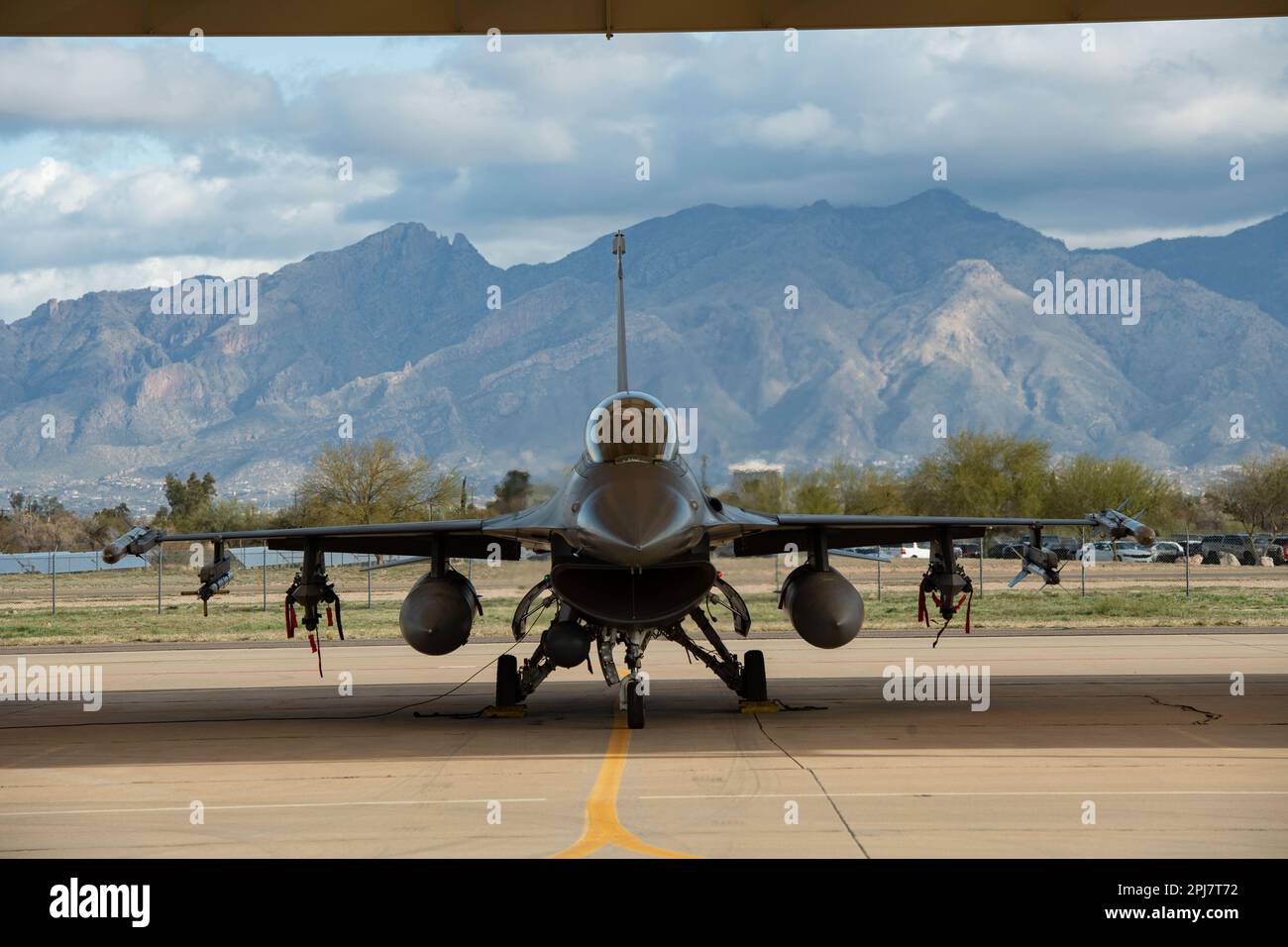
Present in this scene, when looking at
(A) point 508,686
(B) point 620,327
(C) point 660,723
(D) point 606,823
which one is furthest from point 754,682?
(D) point 606,823

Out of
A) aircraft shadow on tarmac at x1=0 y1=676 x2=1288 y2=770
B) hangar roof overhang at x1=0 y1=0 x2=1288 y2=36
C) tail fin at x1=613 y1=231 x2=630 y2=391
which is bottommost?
aircraft shadow on tarmac at x1=0 y1=676 x2=1288 y2=770

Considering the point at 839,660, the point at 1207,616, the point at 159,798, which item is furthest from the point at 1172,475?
the point at 159,798

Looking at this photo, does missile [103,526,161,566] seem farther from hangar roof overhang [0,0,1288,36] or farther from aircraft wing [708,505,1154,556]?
aircraft wing [708,505,1154,556]

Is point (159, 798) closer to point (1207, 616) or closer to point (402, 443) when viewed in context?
point (1207, 616)

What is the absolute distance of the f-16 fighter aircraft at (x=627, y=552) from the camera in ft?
44.4

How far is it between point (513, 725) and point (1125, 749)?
21.4 ft

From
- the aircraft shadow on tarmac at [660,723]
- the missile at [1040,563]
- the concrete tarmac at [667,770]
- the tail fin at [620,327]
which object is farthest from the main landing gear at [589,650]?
the missile at [1040,563]

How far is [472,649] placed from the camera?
28078mm

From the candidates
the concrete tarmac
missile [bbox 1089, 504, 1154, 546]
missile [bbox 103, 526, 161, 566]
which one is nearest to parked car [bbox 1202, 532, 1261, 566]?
the concrete tarmac

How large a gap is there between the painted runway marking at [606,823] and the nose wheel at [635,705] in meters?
1.58

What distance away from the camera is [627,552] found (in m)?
12.9

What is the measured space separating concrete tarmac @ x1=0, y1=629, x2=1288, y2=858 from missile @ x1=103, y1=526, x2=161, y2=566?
76.1 inches

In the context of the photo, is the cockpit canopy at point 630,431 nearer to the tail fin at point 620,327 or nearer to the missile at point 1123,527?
the tail fin at point 620,327

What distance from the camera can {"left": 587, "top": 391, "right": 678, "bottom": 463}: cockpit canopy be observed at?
1395cm
